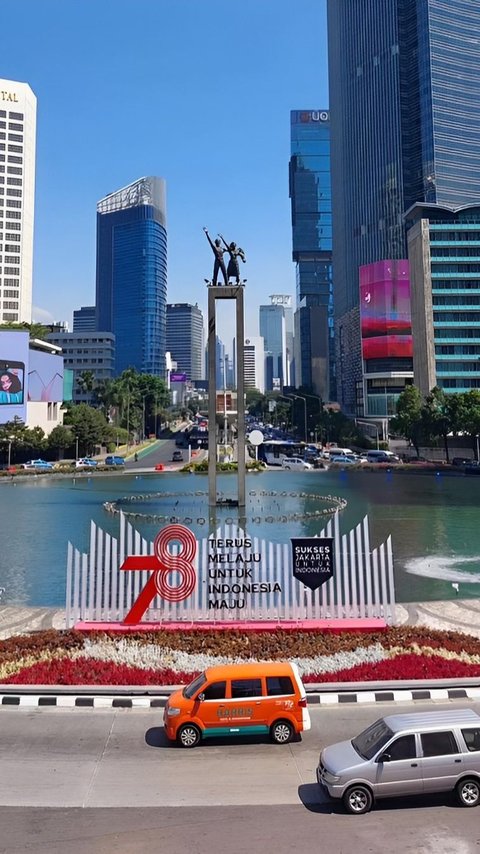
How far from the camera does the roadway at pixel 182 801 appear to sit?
8.90 metres

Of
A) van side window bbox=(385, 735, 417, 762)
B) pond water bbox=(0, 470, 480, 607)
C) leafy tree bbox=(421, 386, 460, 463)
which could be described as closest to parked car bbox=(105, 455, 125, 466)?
pond water bbox=(0, 470, 480, 607)

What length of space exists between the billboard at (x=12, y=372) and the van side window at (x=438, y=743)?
87712mm

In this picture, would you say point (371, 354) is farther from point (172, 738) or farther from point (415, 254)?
point (172, 738)

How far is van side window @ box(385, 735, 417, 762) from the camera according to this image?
9898 millimetres

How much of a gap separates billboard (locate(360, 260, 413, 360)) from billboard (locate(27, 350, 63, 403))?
227ft

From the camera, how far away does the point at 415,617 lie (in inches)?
833

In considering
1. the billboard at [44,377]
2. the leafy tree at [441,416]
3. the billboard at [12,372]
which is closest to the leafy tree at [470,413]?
the leafy tree at [441,416]

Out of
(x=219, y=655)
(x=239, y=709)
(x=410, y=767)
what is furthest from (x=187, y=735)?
(x=410, y=767)

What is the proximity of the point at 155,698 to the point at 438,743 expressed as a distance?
696 centimetres

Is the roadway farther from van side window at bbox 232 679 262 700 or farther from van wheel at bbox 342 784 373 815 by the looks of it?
van side window at bbox 232 679 262 700

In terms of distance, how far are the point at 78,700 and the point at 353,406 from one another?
552ft

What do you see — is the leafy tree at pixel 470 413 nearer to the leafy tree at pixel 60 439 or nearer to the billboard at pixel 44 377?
the leafy tree at pixel 60 439

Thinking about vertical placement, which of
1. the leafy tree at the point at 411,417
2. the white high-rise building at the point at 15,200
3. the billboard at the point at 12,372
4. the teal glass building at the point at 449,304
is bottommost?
the leafy tree at the point at 411,417

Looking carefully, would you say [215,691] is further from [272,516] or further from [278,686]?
[272,516]
